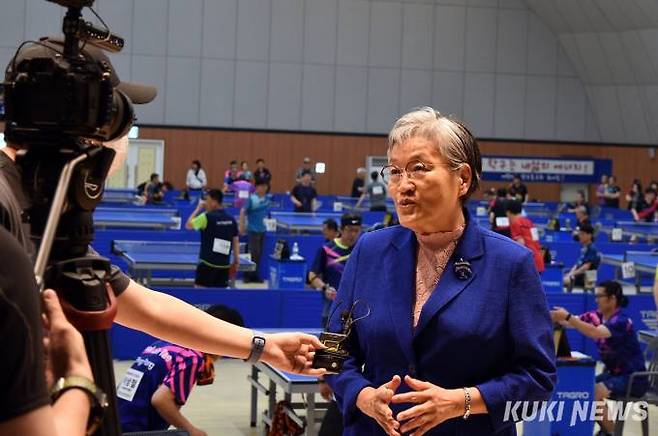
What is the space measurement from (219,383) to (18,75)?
28.0ft

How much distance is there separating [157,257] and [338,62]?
844 inches

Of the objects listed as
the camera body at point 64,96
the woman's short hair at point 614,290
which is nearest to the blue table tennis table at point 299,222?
the woman's short hair at point 614,290

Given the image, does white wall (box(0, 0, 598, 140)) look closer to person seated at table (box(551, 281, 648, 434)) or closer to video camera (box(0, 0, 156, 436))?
person seated at table (box(551, 281, 648, 434))

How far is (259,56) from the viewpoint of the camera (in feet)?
107

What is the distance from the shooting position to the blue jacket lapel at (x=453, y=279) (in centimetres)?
292

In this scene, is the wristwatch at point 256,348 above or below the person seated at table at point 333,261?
above

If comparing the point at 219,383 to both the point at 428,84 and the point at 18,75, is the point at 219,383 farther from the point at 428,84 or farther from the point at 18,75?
the point at 428,84

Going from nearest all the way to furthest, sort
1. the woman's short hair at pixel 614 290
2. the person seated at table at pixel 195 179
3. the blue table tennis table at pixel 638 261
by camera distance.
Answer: the woman's short hair at pixel 614 290
the blue table tennis table at pixel 638 261
the person seated at table at pixel 195 179

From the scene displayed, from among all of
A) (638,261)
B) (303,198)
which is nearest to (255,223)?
(638,261)

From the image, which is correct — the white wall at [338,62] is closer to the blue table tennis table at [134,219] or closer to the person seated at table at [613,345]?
the blue table tennis table at [134,219]

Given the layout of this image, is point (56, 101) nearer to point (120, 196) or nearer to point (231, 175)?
point (120, 196)

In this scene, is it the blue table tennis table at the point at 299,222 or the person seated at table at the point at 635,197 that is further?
the person seated at table at the point at 635,197

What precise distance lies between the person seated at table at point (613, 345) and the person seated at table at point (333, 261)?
9.11ft

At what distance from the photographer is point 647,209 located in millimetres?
27609
